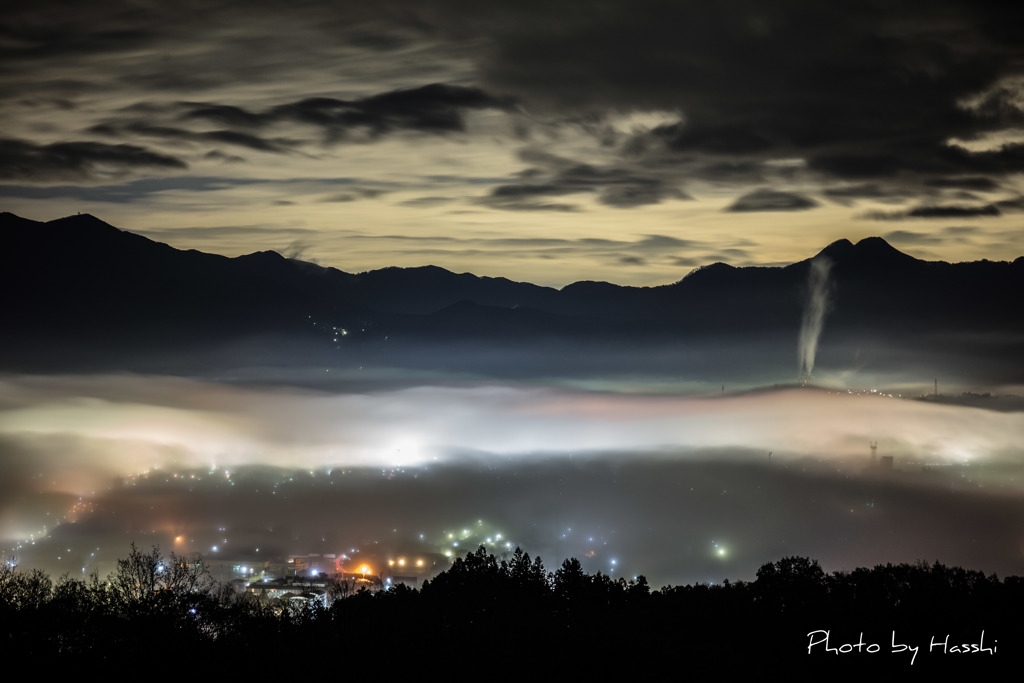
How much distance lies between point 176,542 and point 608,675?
147 meters

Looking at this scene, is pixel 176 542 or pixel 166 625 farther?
pixel 176 542

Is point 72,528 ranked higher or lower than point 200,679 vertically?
lower

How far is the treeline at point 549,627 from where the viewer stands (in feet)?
127

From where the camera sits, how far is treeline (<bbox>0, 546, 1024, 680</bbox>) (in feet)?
127

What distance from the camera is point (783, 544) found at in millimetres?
185375

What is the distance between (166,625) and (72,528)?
526ft

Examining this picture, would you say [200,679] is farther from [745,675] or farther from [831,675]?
[831,675]

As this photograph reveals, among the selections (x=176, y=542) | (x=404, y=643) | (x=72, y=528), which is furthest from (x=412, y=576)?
(x=404, y=643)

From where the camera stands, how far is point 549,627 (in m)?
46.8

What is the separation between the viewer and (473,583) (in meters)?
57.9

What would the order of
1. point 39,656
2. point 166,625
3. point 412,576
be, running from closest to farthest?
point 39,656 < point 166,625 < point 412,576

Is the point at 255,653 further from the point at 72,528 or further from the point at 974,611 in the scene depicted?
the point at 72,528

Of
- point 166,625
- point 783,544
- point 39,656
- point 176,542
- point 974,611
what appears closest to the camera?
point 39,656

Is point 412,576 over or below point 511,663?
below
